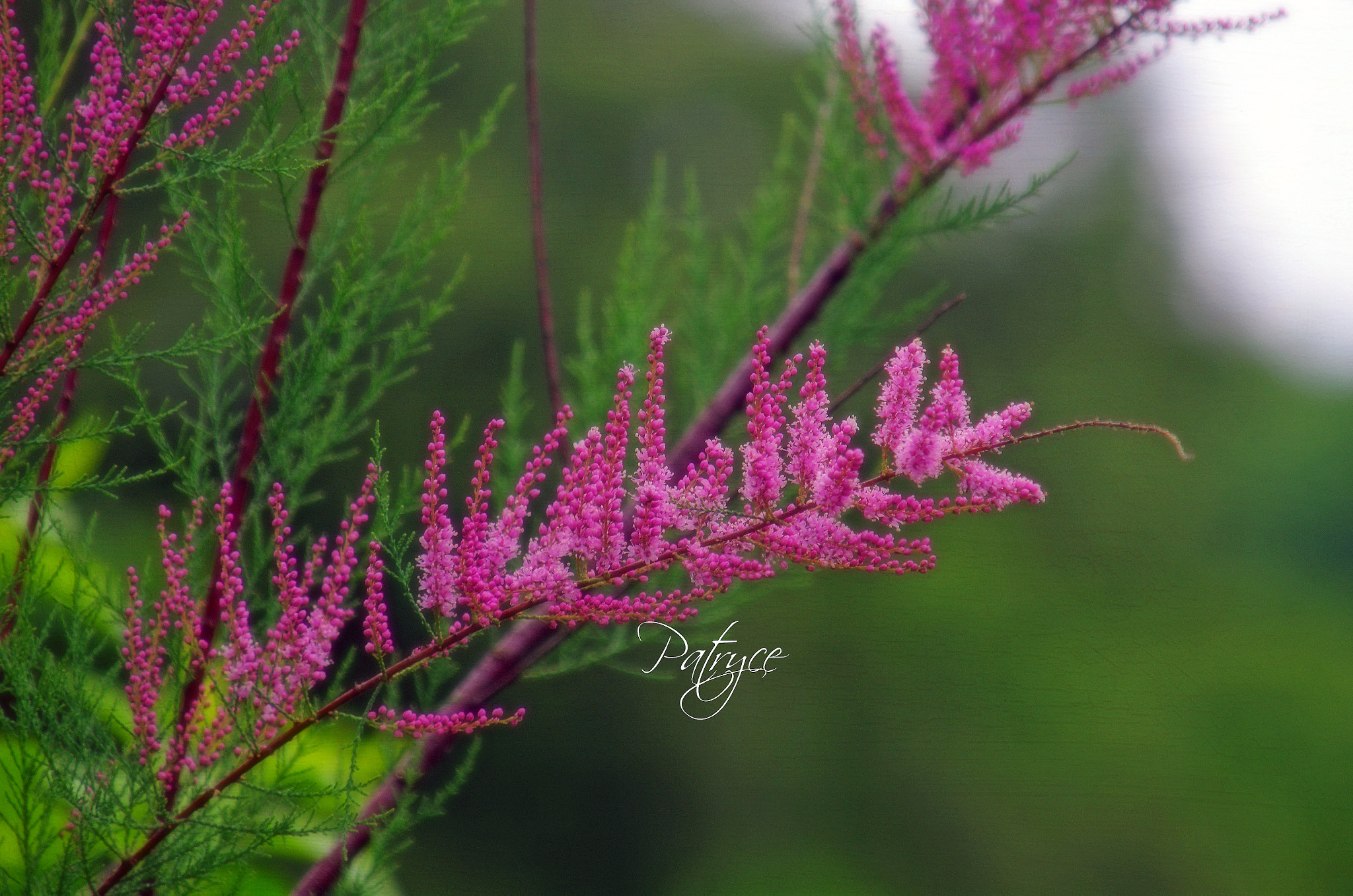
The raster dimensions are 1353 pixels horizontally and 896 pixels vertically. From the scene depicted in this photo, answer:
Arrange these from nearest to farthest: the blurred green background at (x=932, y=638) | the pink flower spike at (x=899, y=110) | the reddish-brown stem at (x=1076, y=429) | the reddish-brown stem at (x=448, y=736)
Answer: the reddish-brown stem at (x=1076, y=429)
the reddish-brown stem at (x=448, y=736)
the pink flower spike at (x=899, y=110)
the blurred green background at (x=932, y=638)

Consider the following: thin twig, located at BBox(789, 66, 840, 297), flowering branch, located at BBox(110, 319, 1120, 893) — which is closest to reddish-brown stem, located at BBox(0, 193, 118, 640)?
flowering branch, located at BBox(110, 319, 1120, 893)

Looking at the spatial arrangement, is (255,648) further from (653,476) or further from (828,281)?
(828,281)

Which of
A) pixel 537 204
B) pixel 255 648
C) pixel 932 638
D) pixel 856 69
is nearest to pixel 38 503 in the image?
pixel 255 648

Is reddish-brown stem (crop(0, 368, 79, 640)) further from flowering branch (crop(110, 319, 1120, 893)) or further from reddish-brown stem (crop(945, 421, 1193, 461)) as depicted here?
reddish-brown stem (crop(945, 421, 1193, 461))

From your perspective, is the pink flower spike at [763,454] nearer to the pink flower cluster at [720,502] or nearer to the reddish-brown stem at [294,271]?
the pink flower cluster at [720,502]

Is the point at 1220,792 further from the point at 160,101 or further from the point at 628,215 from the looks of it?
the point at 160,101

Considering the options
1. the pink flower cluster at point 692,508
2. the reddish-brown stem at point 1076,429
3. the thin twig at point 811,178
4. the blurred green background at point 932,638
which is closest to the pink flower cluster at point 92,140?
the pink flower cluster at point 692,508
